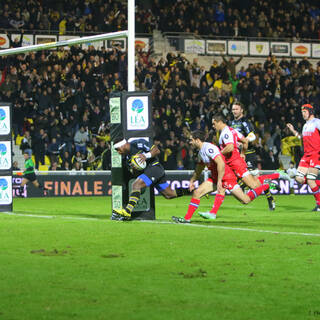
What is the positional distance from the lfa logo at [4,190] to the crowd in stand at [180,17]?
16.7 meters

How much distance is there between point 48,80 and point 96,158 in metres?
4.03

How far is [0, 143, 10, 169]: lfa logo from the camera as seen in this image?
1673cm

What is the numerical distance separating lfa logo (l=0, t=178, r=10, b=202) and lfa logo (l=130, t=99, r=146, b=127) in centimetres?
407

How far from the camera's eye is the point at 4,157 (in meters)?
16.8

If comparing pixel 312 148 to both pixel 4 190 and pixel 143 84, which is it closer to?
pixel 4 190

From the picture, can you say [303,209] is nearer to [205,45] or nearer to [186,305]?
[186,305]

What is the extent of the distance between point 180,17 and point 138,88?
7807 mm

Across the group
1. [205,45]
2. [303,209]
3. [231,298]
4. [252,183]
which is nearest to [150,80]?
[205,45]

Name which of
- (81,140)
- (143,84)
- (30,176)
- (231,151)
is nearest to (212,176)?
(231,151)

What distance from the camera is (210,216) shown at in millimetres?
14016

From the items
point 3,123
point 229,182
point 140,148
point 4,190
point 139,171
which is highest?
point 3,123

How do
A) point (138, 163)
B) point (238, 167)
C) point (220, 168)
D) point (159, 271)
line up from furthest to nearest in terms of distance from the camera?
1. point (238, 167)
2. point (138, 163)
3. point (220, 168)
4. point (159, 271)

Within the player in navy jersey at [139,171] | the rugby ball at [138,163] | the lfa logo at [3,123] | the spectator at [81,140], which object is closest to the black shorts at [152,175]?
the player in navy jersey at [139,171]

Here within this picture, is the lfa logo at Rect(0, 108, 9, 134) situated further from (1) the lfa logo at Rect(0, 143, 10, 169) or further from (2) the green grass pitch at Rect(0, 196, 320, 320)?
(2) the green grass pitch at Rect(0, 196, 320, 320)
